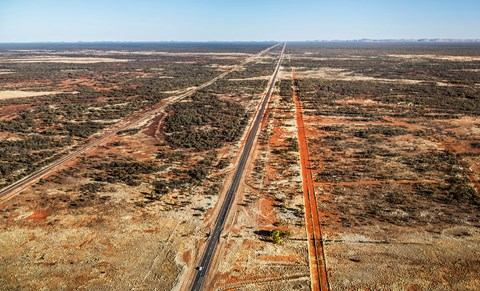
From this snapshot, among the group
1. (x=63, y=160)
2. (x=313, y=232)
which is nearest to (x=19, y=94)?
(x=63, y=160)

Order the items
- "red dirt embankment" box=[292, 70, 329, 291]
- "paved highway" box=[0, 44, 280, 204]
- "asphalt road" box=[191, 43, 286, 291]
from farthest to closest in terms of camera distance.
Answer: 1. "paved highway" box=[0, 44, 280, 204]
2. "asphalt road" box=[191, 43, 286, 291]
3. "red dirt embankment" box=[292, 70, 329, 291]

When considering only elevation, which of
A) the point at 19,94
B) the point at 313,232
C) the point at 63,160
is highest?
the point at 19,94

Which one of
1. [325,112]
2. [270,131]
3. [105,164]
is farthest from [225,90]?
[105,164]

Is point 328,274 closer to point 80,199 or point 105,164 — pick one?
point 80,199

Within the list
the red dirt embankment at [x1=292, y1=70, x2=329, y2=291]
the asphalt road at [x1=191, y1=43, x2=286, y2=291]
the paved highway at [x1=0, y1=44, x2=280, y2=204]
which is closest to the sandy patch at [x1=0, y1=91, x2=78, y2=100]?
the paved highway at [x1=0, y1=44, x2=280, y2=204]

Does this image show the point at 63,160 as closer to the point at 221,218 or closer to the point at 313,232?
the point at 221,218

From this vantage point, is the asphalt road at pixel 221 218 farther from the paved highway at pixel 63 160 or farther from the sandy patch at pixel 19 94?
the sandy patch at pixel 19 94

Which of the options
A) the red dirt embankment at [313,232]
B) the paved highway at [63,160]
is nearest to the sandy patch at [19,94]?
the paved highway at [63,160]

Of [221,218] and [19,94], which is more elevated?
[19,94]

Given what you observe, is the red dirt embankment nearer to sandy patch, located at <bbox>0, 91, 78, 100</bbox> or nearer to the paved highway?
the paved highway

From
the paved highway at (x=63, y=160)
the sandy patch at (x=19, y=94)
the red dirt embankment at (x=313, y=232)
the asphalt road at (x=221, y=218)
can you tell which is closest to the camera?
the red dirt embankment at (x=313, y=232)

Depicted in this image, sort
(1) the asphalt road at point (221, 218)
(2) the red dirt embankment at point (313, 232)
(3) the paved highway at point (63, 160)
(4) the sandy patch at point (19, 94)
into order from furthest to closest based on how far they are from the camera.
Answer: (4) the sandy patch at point (19, 94) < (3) the paved highway at point (63, 160) < (1) the asphalt road at point (221, 218) < (2) the red dirt embankment at point (313, 232)
